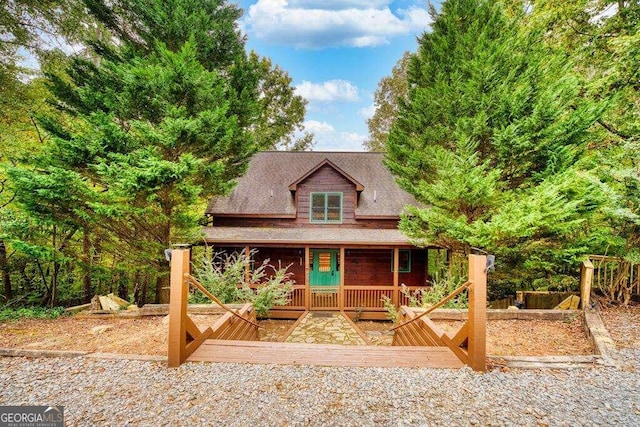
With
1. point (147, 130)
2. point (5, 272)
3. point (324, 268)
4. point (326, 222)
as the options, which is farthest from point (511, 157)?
point (5, 272)

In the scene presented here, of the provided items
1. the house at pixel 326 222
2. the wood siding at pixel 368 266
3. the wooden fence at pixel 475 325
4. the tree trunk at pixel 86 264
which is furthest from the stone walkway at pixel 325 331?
the tree trunk at pixel 86 264

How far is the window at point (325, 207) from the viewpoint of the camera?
11.8 meters

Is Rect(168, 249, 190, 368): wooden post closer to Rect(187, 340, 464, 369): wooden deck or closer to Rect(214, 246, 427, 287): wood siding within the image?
Rect(187, 340, 464, 369): wooden deck

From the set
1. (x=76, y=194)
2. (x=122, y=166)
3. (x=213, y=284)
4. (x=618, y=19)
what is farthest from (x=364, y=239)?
(x=618, y=19)

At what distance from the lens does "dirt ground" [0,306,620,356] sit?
14.5 ft

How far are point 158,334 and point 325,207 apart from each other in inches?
312

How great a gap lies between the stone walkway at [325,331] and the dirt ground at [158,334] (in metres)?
2.25

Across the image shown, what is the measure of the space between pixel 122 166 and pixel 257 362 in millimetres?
5981

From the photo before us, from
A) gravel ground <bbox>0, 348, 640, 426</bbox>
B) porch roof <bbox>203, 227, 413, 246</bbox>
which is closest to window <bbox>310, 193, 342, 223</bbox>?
porch roof <bbox>203, 227, 413, 246</bbox>

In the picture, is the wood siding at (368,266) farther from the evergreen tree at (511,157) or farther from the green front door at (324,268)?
the evergreen tree at (511,157)

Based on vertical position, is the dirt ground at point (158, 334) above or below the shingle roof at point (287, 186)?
below

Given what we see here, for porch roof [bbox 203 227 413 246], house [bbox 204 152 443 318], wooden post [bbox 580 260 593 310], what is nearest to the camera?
wooden post [bbox 580 260 593 310]

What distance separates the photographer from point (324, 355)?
3.98m

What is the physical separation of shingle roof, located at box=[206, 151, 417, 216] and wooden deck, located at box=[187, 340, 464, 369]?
25.9 ft
